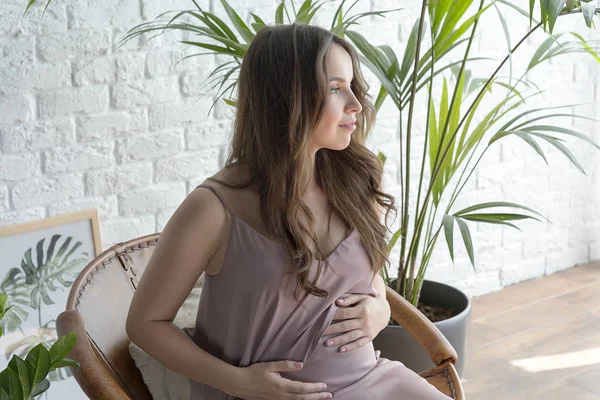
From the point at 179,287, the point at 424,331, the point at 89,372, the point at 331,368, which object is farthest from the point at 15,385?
the point at 424,331

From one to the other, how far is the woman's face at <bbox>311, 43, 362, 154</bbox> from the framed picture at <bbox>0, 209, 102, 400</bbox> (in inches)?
43.1

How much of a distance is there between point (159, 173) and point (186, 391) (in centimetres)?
101

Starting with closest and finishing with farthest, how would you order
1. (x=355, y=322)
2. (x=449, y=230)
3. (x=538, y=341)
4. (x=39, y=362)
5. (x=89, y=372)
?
1. (x=39, y=362)
2. (x=89, y=372)
3. (x=355, y=322)
4. (x=449, y=230)
5. (x=538, y=341)

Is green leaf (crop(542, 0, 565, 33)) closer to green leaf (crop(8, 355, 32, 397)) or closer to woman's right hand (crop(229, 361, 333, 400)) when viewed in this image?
woman's right hand (crop(229, 361, 333, 400))

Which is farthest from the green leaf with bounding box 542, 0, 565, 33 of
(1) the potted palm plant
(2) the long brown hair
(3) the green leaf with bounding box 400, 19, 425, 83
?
(3) the green leaf with bounding box 400, 19, 425, 83

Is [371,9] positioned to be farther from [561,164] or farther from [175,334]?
[175,334]

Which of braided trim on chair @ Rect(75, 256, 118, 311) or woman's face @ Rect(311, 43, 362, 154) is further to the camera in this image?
braided trim on chair @ Rect(75, 256, 118, 311)

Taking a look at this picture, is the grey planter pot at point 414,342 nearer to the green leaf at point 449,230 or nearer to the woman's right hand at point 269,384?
the green leaf at point 449,230

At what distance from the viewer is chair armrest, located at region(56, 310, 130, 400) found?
1.41 meters

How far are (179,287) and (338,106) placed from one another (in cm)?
45

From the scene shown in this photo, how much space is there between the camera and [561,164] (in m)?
3.68

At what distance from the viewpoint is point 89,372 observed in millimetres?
1433

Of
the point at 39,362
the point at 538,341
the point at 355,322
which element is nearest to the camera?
the point at 39,362

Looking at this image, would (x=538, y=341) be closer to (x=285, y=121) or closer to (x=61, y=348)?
(x=285, y=121)
